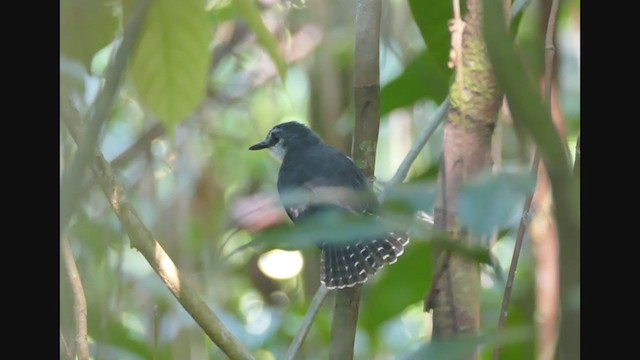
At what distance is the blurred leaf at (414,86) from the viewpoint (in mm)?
2184

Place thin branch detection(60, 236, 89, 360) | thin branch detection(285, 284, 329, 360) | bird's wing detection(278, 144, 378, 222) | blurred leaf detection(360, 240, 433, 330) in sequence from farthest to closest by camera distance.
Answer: bird's wing detection(278, 144, 378, 222), blurred leaf detection(360, 240, 433, 330), thin branch detection(285, 284, 329, 360), thin branch detection(60, 236, 89, 360)

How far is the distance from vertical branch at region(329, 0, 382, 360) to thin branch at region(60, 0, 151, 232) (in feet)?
2.89

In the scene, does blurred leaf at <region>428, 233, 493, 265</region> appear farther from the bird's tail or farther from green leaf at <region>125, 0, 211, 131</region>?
the bird's tail

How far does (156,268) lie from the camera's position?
61.0 inches

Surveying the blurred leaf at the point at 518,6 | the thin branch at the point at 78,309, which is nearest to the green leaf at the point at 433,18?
the blurred leaf at the point at 518,6

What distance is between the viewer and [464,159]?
147 centimetres

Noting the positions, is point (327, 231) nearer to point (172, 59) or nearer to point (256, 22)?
point (172, 59)

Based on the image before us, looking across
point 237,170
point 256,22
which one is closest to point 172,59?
point 256,22

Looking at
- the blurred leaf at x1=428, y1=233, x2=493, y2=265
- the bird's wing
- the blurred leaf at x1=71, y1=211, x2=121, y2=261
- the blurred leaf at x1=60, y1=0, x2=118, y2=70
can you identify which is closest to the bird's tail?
the bird's wing

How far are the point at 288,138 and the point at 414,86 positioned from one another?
1275 mm

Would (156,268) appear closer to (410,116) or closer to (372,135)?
(372,135)

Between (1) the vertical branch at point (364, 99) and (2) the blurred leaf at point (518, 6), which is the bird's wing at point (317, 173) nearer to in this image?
(1) the vertical branch at point (364, 99)

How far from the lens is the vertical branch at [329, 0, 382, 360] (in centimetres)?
191
